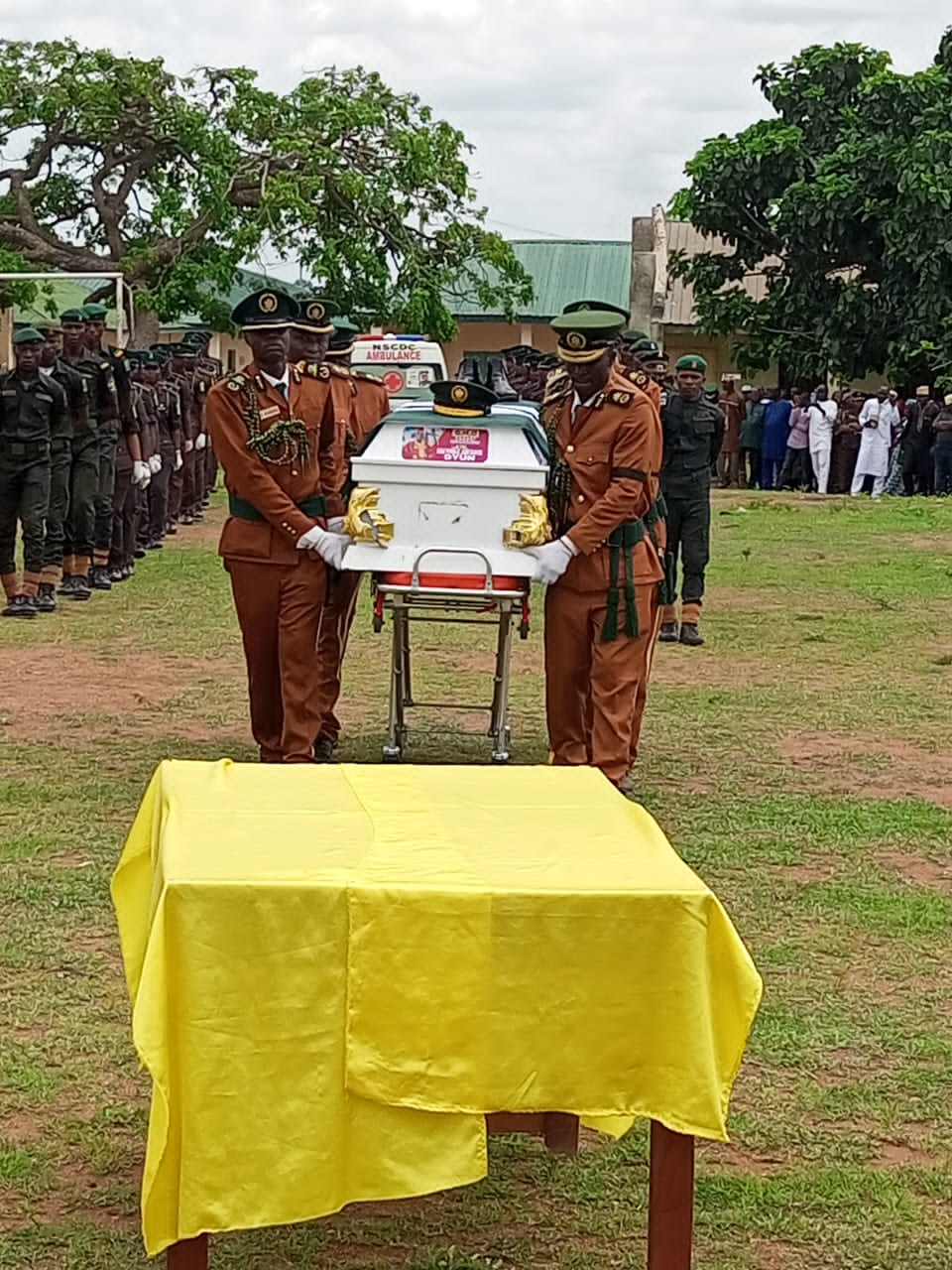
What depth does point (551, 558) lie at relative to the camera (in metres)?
7.77

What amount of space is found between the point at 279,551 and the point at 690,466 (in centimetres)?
530

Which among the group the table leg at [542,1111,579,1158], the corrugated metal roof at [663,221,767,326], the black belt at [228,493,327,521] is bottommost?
the corrugated metal roof at [663,221,767,326]

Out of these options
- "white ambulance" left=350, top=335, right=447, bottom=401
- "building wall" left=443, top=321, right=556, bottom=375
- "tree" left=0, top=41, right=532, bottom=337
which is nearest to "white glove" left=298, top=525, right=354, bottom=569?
"white ambulance" left=350, top=335, right=447, bottom=401

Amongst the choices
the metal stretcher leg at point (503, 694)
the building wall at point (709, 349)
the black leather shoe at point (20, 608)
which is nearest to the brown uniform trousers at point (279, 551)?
the metal stretcher leg at point (503, 694)

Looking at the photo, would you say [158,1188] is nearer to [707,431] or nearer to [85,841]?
[85,841]

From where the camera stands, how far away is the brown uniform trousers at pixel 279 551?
811 cm

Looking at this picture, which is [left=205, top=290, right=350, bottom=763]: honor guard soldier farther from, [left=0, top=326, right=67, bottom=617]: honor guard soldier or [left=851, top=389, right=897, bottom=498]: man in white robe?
[left=851, top=389, right=897, bottom=498]: man in white robe

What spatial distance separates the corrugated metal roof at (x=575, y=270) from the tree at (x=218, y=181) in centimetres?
1503

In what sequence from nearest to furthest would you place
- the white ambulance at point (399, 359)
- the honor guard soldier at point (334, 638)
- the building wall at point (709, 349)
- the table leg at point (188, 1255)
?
the table leg at point (188, 1255) → the honor guard soldier at point (334, 638) → the white ambulance at point (399, 359) → the building wall at point (709, 349)

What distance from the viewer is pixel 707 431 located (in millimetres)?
13039

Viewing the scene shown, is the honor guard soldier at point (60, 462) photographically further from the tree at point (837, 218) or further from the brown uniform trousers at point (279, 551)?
the tree at point (837, 218)

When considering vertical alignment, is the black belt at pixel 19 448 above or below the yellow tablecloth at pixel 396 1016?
below

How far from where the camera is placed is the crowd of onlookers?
29.3 metres

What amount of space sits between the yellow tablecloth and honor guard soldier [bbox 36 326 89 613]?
10.5 m
